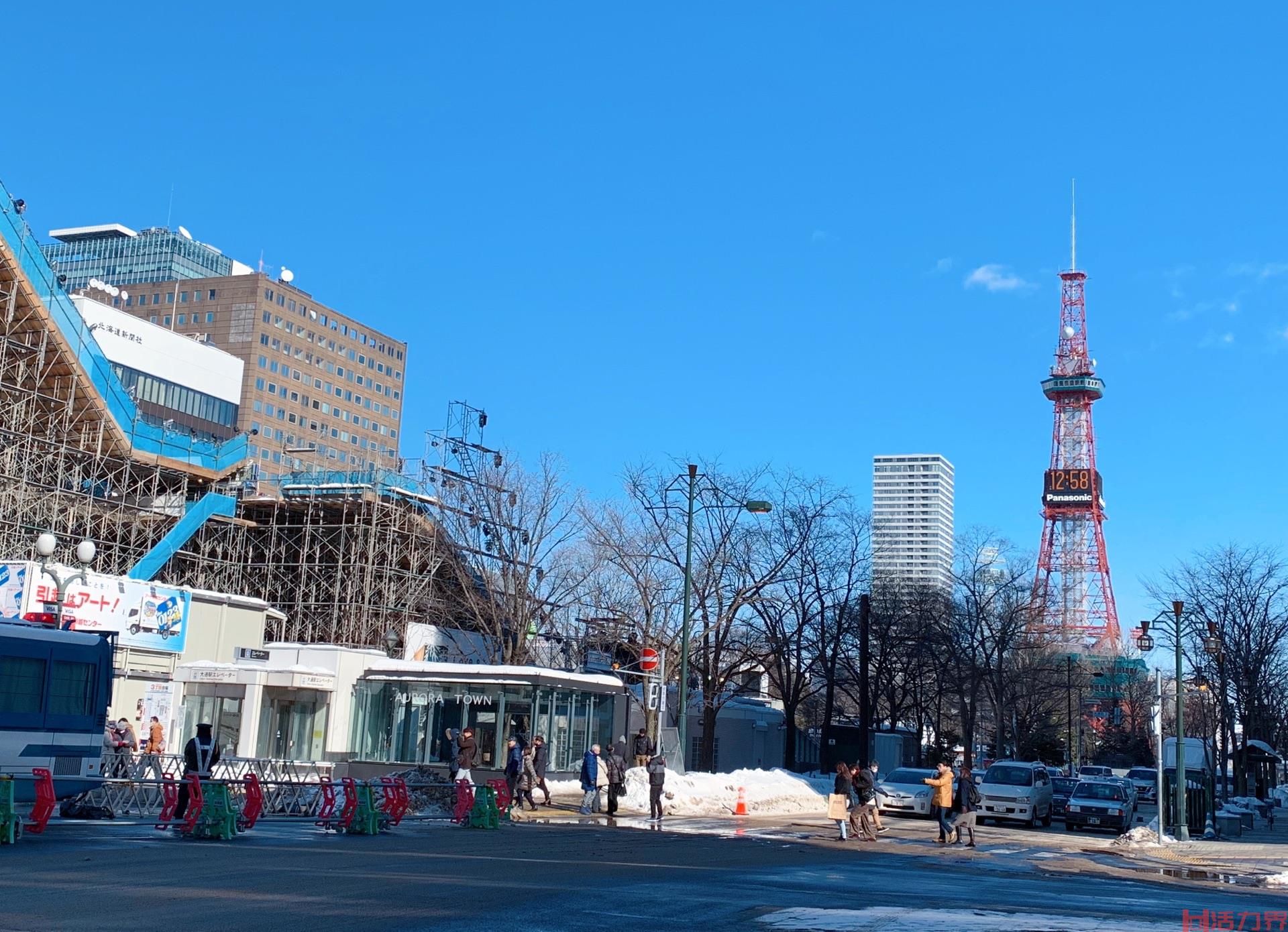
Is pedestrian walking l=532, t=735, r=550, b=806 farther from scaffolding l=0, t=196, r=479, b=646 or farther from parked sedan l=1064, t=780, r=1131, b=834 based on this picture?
scaffolding l=0, t=196, r=479, b=646

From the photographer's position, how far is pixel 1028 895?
47.5 feet

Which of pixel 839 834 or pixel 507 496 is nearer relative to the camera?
pixel 839 834

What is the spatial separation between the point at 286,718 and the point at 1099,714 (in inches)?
3193

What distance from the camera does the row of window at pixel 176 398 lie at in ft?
222

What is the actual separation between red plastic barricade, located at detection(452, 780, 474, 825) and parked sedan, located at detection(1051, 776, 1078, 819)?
20329 millimetres

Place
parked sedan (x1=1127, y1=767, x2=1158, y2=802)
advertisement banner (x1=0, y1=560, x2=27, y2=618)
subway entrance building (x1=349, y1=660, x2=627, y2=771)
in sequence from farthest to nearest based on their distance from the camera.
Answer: parked sedan (x1=1127, y1=767, x2=1158, y2=802) → advertisement banner (x1=0, y1=560, x2=27, y2=618) → subway entrance building (x1=349, y1=660, x2=627, y2=771)

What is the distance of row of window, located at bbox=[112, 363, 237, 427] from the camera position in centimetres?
6756

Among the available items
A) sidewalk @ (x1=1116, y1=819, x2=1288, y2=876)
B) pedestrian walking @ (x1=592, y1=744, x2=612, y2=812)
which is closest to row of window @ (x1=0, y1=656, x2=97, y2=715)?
pedestrian walking @ (x1=592, y1=744, x2=612, y2=812)

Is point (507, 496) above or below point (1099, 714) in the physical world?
above

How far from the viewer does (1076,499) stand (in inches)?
4835

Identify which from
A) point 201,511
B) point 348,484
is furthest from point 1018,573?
point 201,511

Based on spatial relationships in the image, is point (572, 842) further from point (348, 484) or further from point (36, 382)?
point (348, 484)

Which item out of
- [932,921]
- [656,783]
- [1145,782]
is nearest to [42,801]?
[656,783]

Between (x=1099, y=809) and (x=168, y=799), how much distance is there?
77.5 feet
